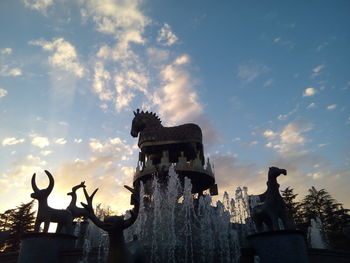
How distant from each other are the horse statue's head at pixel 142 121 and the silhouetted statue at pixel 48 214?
10.5 metres

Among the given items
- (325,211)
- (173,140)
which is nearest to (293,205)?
(325,211)

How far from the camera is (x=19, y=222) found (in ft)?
99.5

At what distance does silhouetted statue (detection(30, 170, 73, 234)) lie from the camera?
10992 millimetres

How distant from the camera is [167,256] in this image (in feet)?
38.4

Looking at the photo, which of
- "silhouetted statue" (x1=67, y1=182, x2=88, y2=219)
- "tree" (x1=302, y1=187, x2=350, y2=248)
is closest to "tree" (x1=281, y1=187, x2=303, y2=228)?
"tree" (x1=302, y1=187, x2=350, y2=248)

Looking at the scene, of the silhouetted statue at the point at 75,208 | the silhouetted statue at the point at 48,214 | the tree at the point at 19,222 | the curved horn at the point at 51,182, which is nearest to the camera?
the silhouetted statue at the point at 48,214

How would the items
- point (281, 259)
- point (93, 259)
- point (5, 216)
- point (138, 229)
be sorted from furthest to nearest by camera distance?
point (5, 216)
point (138, 229)
point (93, 259)
point (281, 259)

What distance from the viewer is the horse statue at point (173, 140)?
1984cm

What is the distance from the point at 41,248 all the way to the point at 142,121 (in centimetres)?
1246

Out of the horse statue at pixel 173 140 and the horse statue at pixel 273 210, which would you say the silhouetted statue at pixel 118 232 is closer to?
the horse statue at pixel 273 210

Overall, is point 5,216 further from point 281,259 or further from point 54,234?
point 281,259

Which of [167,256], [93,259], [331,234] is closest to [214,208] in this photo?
[167,256]

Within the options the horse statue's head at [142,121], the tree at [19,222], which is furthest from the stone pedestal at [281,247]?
the tree at [19,222]

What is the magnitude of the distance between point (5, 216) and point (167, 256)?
26.6 m
